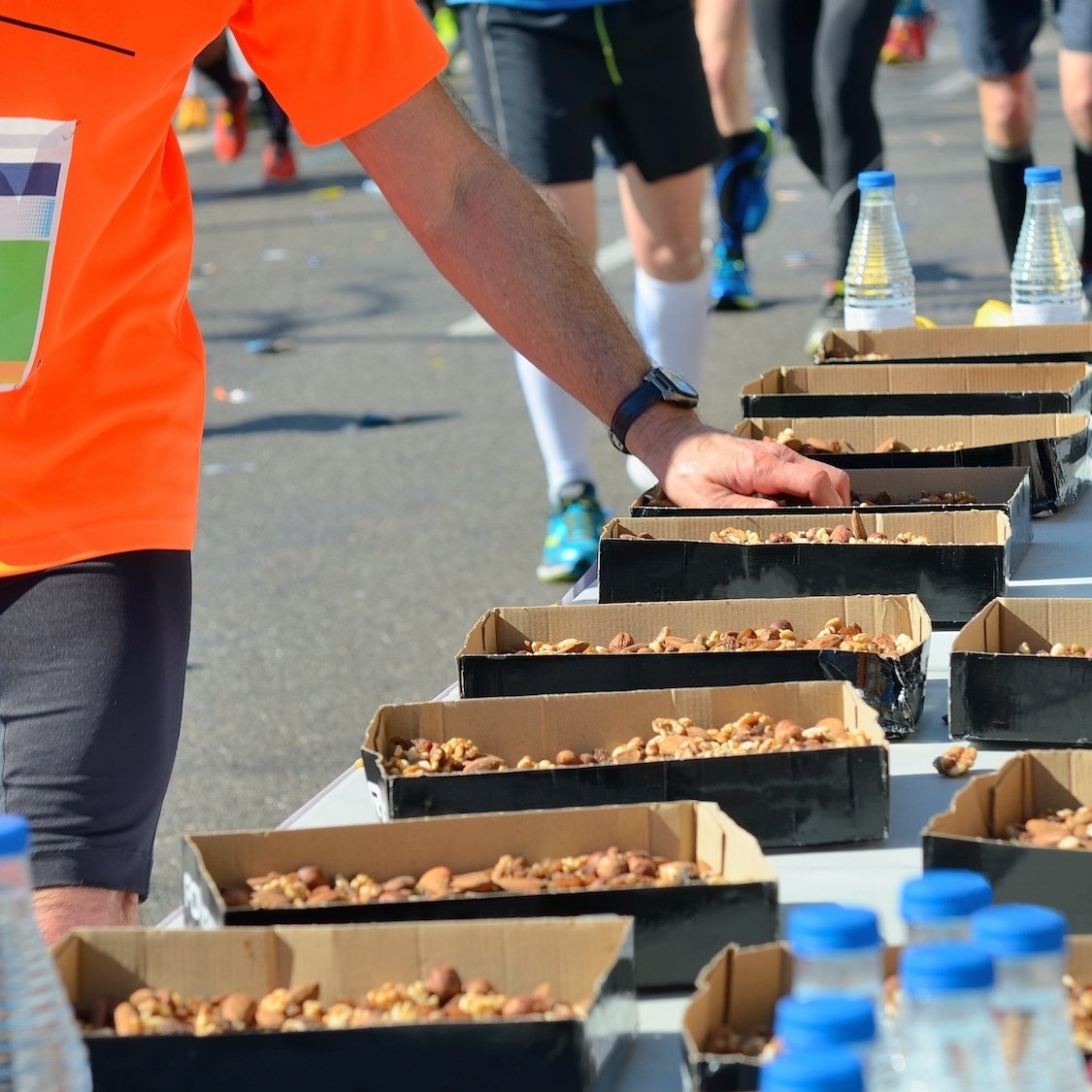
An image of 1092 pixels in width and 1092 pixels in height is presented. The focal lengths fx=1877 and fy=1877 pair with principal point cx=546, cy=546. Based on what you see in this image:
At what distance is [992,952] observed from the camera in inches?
29.5

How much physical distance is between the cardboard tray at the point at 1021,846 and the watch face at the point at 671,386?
0.71 m

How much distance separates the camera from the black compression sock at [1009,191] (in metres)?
4.73

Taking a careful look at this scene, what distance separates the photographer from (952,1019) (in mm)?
733

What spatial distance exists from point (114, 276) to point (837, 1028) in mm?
1275

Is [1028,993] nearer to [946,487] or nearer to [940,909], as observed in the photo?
[940,909]

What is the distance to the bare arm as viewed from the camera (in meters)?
1.91

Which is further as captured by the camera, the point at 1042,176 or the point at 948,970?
the point at 1042,176

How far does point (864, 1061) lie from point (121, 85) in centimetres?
130

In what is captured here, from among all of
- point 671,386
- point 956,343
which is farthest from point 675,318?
point 671,386

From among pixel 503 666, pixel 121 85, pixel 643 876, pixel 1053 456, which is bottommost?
pixel 643 876

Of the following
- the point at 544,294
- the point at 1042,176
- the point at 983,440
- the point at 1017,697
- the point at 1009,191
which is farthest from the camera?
the point at 1009,191

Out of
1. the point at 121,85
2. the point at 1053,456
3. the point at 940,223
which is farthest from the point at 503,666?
the point at 940,223

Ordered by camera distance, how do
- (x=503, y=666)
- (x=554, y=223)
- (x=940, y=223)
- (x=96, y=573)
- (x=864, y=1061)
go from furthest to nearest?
(x=940, y=223), (x=554, y=223), (x=96, y=573), (x=503, y=666), (x=864, y=1061)

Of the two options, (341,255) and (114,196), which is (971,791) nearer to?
(114,196)
